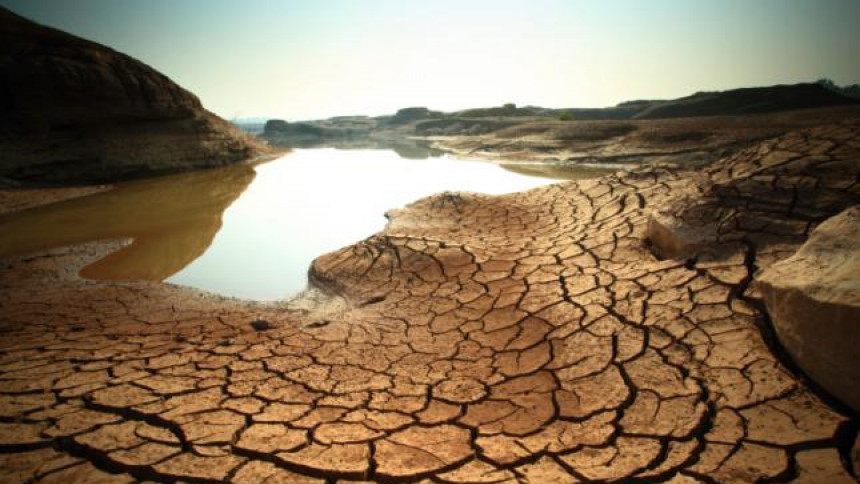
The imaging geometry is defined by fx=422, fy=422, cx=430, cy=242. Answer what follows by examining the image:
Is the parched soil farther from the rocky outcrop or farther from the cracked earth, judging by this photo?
the rocky outcrop

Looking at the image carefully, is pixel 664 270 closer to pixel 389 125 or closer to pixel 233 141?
pixel 233 141

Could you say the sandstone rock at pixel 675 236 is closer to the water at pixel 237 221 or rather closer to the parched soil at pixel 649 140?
the water at pixel 237 221

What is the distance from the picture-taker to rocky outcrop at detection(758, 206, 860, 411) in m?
1.50

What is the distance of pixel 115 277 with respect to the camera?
442cm

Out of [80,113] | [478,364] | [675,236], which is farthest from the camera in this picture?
[80,113]

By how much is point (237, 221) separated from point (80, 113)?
27.8 feet

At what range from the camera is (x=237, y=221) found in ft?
22.1

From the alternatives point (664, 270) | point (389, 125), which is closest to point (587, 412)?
point (664, 270)

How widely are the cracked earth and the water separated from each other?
64 cm

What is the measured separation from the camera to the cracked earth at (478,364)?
154cm

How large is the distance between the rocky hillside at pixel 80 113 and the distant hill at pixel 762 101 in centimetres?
2577

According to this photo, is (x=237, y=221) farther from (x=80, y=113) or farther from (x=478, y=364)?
(x=80, y=113)

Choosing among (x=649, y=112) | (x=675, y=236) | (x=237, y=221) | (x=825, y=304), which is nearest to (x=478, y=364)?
(x=825, y=304)

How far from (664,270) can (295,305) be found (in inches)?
110
